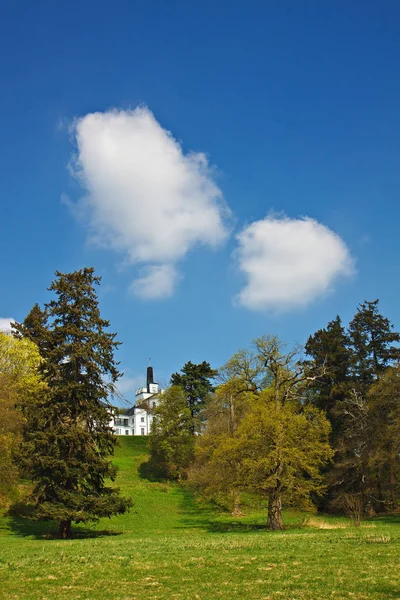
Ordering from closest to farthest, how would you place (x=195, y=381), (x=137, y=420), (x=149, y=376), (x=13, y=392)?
(x=13, y=392) < (x=195, y=381) < (x=137, y=420) < (x=149, y=376)

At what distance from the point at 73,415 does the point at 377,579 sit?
25.1 meters

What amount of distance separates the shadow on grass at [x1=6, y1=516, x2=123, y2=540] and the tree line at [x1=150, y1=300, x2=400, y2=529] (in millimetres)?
7813

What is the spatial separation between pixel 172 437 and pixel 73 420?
35.6 m

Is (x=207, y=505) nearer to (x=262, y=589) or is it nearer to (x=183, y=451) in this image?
(x=183, y=451)

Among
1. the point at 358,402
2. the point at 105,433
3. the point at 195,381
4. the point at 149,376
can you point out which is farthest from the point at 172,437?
the point at 149,376

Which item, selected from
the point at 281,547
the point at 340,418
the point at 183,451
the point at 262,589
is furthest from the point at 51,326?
the point at 183,451

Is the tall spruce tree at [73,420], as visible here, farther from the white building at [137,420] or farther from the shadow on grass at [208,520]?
the white building at [137,420]

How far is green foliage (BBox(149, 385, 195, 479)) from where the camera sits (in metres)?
68.0

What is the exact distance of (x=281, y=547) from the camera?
19547 mm

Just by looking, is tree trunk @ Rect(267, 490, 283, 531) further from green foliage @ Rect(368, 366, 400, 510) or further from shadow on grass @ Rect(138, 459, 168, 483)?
shadow on grass @ Rect(138, 459, 168, 483)

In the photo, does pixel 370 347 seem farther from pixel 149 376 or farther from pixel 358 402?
pixel 149 376

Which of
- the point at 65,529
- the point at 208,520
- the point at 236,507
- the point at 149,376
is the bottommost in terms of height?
the point at 208,520

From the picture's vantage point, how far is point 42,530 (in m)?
36.4

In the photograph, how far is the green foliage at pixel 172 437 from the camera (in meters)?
68.0
